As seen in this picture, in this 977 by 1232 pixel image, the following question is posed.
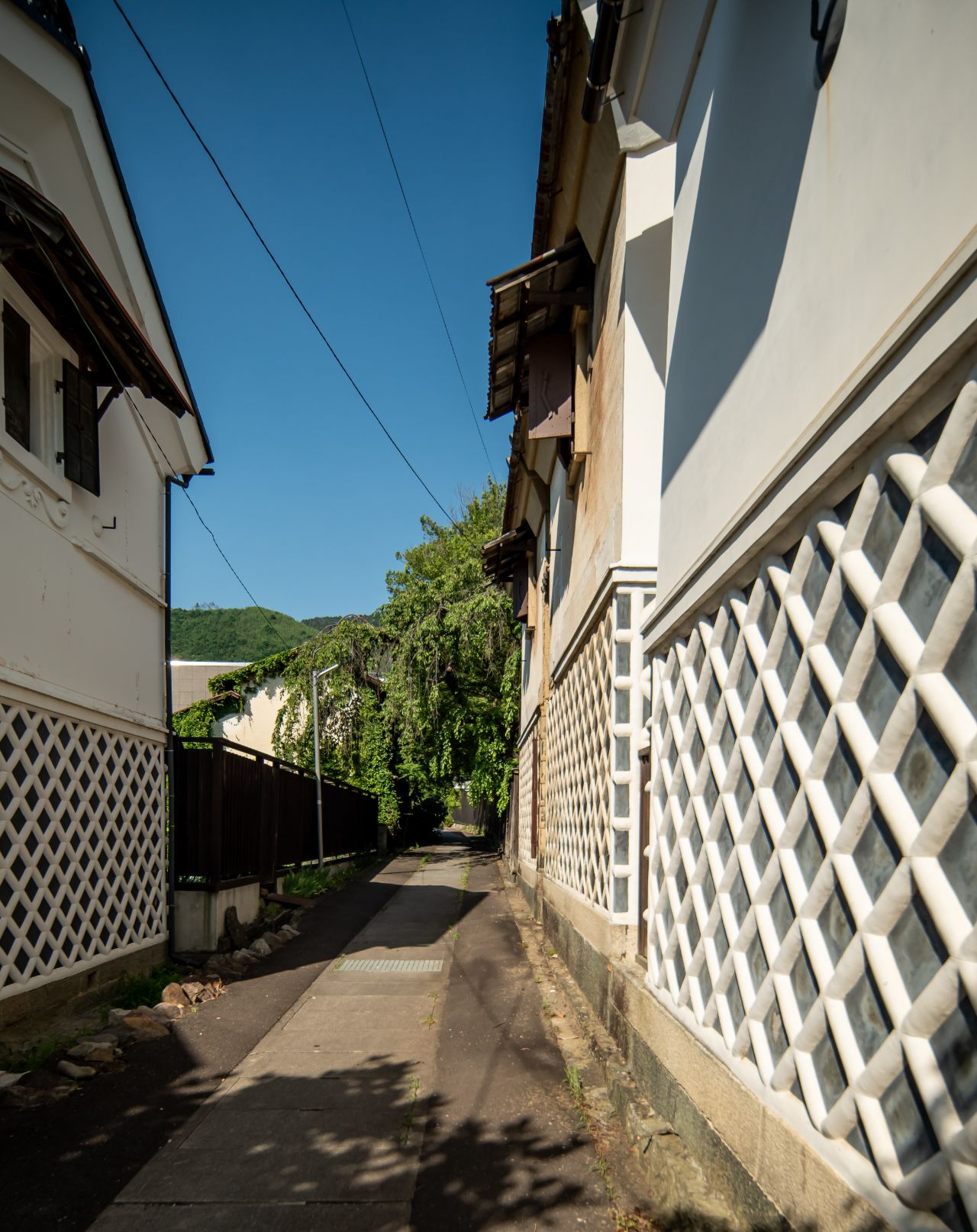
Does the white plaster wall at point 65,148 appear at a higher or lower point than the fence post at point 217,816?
higher

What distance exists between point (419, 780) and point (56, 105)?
1894 cm

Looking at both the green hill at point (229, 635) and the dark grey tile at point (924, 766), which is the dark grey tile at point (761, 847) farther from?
the green hill at point (229, 635)

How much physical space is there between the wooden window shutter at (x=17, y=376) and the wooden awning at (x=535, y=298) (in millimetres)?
3622

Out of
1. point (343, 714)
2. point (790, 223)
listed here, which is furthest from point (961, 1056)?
point (343, 714)

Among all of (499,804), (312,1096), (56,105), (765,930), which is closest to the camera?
(765,930)

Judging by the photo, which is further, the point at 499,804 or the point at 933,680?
the point at 499,804

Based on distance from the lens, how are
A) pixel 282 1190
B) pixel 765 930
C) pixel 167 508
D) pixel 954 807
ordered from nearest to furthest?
pixel 954 807 < pixel 765 930 < pixel 282 1190 < pixel 167 508

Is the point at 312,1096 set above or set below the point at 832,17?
below

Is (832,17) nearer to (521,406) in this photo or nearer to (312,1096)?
(312,1096)

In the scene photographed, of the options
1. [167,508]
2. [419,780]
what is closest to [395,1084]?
[167,508]

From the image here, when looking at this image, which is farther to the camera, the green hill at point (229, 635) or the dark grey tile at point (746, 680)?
the green hill at point (229, 635)

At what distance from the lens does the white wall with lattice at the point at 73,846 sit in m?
5.82

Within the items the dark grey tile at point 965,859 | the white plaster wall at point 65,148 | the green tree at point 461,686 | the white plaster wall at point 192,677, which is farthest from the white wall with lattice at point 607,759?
the white plaster wall at point 192,677

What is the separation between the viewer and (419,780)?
23.2m
